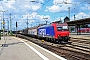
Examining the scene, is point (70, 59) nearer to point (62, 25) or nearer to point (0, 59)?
point (0, 59)

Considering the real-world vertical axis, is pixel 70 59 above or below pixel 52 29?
below

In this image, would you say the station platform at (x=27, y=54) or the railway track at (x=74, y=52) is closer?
the station platform at (x=27, y=54)

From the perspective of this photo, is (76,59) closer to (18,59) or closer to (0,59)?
(18,59)

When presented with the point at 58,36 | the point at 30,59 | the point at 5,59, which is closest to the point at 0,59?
the point at 5,59

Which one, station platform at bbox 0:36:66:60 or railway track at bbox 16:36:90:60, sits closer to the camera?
station platform at bbox 0:36:66:60

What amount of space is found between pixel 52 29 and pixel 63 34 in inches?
82.7

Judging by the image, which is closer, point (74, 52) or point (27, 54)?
point (27, 54)

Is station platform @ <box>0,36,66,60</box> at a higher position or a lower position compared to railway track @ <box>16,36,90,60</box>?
higher

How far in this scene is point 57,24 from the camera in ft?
107

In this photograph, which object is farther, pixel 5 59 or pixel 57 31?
pixel 57 31

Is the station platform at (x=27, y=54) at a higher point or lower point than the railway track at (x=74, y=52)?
higher

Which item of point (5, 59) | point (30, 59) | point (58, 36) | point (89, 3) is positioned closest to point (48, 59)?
point (30, 59)

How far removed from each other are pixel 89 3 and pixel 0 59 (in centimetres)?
2246

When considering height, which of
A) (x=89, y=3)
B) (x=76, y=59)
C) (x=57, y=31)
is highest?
(x=89, y=3)
